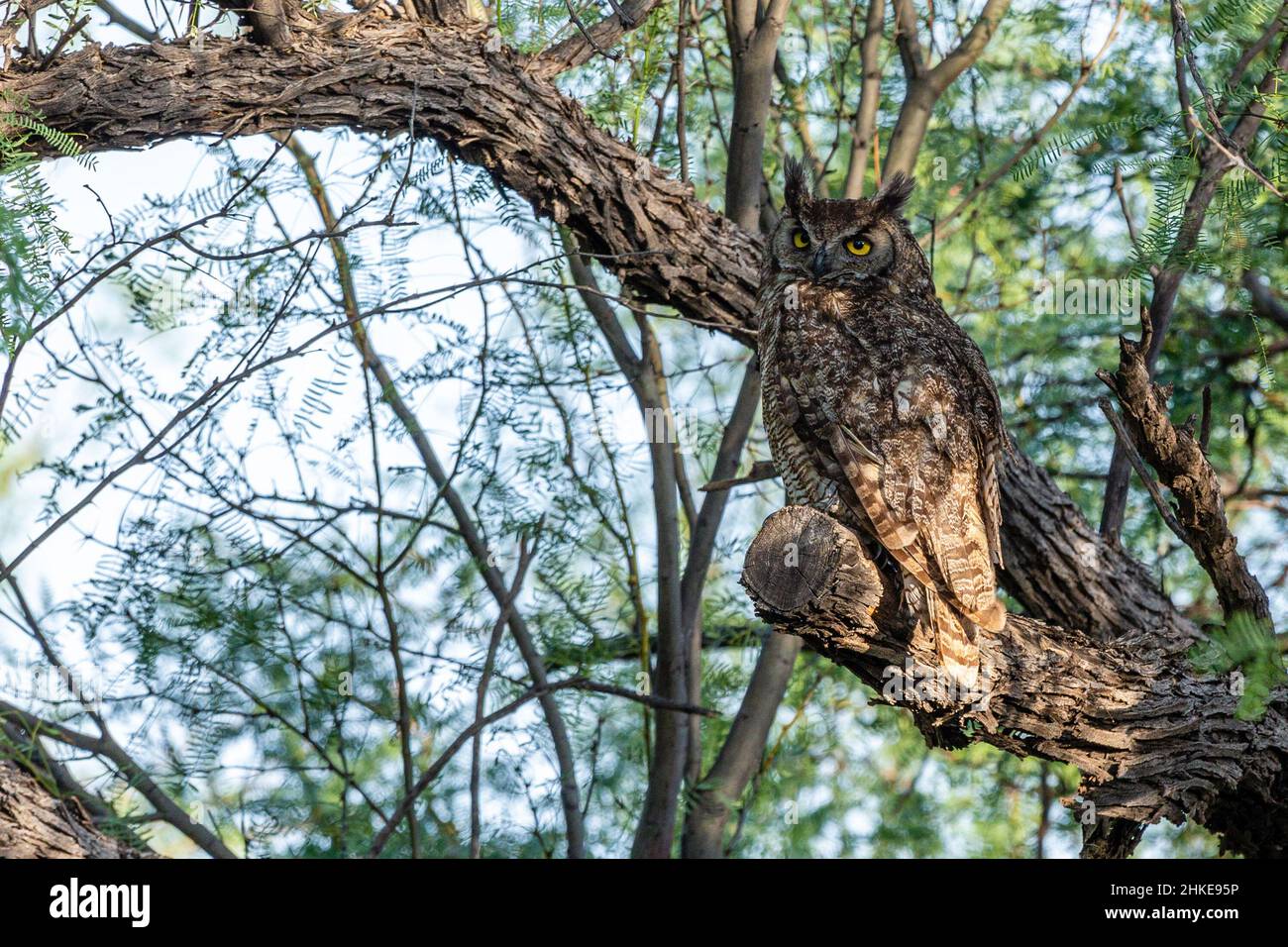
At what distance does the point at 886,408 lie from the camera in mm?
3725

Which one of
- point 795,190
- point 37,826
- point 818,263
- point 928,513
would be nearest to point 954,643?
point 928,513

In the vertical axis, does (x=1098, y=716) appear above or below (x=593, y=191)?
below

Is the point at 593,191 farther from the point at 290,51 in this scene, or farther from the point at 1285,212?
the point at 1285,212

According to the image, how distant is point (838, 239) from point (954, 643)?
1.83 meters

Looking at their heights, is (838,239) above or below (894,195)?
below

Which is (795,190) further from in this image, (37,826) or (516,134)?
(37,826)

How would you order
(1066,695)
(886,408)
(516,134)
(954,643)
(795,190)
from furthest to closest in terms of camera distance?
(795,190)
(516,134)
(886,408)
(1066,695)
(954,643)

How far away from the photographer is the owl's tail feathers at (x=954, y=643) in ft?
10.1

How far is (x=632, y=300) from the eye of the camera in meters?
5.02

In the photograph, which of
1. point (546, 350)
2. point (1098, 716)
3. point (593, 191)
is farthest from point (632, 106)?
point (1098, 716)

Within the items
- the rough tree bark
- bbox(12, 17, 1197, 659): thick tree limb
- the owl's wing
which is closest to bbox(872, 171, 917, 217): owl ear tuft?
bbox(12, 17, 1197, 659): thick tree limb

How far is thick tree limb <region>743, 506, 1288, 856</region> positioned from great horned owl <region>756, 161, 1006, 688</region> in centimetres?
14
